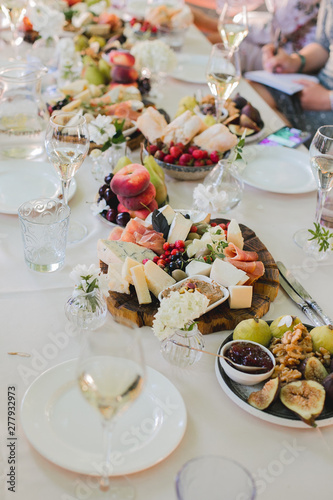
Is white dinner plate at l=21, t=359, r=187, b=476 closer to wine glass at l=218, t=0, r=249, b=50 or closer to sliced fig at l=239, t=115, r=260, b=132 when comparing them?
sliced fig at l=239, t=115, r=260, b=132

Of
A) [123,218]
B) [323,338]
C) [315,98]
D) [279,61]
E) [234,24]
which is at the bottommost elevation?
[315,98]

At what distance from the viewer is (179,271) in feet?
3.93

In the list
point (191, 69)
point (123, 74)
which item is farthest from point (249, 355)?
point (191, 69)

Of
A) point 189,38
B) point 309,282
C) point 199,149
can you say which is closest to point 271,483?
point 309,282

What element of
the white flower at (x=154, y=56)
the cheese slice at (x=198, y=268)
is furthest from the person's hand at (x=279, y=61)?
the cheese slice at (x=198, y=268)

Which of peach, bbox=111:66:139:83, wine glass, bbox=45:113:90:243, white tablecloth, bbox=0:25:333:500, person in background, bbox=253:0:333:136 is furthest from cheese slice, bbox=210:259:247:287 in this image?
person in background, bbox=253:0:333:136

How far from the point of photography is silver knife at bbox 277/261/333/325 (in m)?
1.18

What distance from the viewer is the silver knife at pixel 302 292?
1.18 metres

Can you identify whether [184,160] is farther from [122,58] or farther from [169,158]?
[122,58]

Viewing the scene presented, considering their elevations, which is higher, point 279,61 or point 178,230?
point 178,230

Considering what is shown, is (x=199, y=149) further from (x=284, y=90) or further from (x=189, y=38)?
(x=189, y=38)

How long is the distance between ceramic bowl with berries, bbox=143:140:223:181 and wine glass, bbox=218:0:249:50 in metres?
0.82

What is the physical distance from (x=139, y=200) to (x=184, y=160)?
0.98 feet

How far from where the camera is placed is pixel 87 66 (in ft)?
7.22
